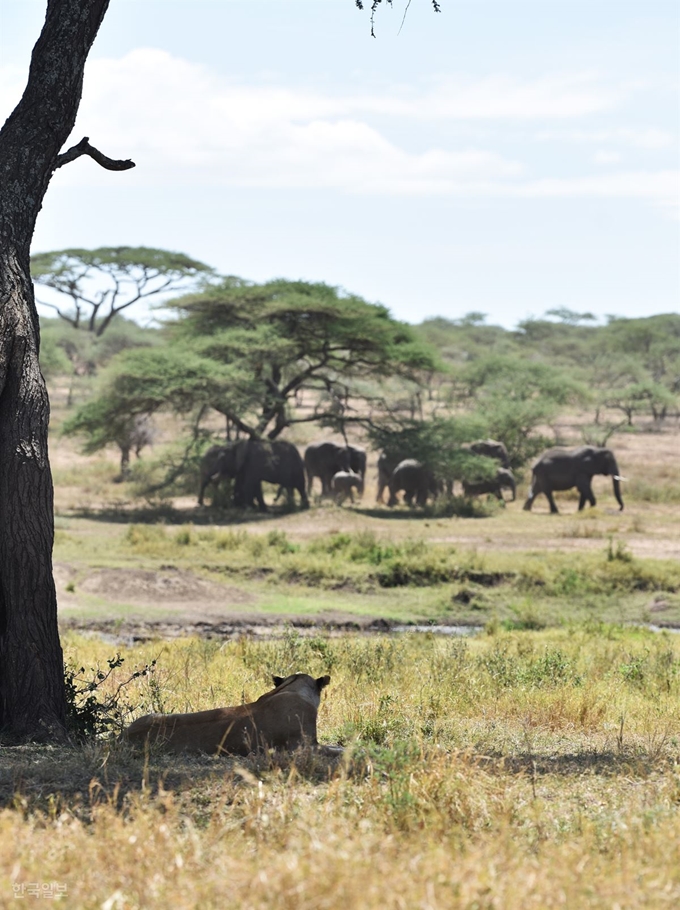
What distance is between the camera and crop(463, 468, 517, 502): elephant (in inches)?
1142

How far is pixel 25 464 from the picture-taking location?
21.5 ft

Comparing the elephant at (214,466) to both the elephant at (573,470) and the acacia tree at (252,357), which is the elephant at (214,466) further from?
the elephant at (573,470)

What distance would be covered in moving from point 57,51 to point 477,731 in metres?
4.87

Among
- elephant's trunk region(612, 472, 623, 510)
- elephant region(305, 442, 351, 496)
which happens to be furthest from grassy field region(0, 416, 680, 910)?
elephant region(305, 442, 351, 496)

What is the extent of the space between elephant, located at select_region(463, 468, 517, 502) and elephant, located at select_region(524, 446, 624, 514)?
1.51 m

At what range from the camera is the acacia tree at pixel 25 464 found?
21.3 ft

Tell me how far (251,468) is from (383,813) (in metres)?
23.5

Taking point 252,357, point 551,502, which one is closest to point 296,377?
point 252,357

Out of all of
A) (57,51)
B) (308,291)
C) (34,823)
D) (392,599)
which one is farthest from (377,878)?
(308,291)

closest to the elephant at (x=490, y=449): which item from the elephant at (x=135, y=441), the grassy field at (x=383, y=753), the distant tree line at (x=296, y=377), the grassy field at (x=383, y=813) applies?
the distant tree line at (x=296, y=377)

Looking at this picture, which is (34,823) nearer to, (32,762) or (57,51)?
(32,762)

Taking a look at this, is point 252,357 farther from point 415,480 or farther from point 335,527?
point 335,527

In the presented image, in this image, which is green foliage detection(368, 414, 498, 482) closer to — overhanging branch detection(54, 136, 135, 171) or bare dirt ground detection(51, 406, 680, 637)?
bare dirt ground detection(51, 406, 680, 637)

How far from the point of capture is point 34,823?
4160mm
